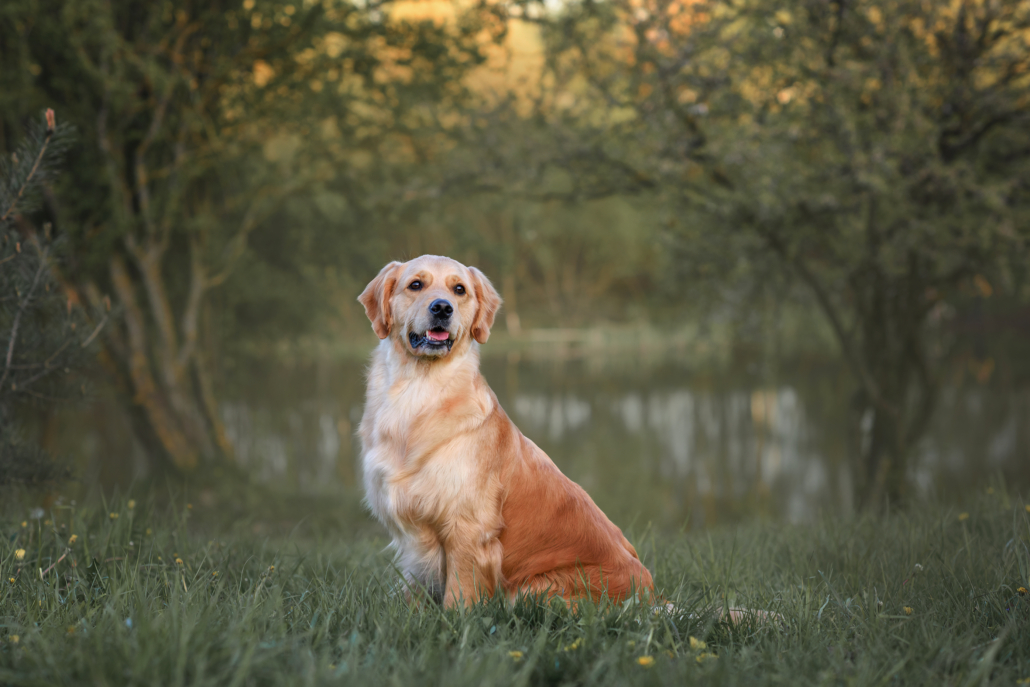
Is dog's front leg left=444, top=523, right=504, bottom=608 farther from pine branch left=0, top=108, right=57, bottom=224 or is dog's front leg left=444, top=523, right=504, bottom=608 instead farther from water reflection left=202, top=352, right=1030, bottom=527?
water reflection left=202, top=352, right=1030, bottom=527

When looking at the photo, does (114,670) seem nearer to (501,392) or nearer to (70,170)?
(70,170)

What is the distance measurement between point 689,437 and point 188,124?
13385 millimetres

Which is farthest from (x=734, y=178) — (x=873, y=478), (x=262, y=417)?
(x=262, y=417)

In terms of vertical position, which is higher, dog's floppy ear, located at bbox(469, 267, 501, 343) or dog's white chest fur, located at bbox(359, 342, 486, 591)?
dog's floppy ear, located at bbox(469, 267, 501, 343)

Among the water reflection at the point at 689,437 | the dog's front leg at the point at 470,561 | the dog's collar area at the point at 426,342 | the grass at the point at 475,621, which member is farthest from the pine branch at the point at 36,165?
the water reflection at the point at 689,437

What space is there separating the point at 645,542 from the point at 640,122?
5322mm

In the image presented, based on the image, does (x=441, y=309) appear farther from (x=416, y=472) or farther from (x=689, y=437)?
(x=689, y=437)

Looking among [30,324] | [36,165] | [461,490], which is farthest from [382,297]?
[30,324]

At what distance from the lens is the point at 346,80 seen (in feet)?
41.2

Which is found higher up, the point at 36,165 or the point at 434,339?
the point at 36,165

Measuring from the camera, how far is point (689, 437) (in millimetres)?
18594

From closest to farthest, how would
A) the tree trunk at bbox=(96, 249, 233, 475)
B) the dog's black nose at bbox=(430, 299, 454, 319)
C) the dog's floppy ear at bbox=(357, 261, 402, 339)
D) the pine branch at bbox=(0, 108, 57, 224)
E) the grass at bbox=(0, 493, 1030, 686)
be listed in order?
1. the grass at bbox=(0, 493, 1030, 686)
2. the dog's black nose at bbox=(430, 299, 454, 319)
3. the dog's floppy ear at bbox=(357, 261, 402, 339)
4. the pine branch at bbox=(0, 108, 57, 224)
5. the tree trunk at bbox=(96, 249, 233, 475)

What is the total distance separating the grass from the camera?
2.36 metres

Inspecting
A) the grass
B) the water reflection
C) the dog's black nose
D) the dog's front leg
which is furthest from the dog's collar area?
the water reflection
